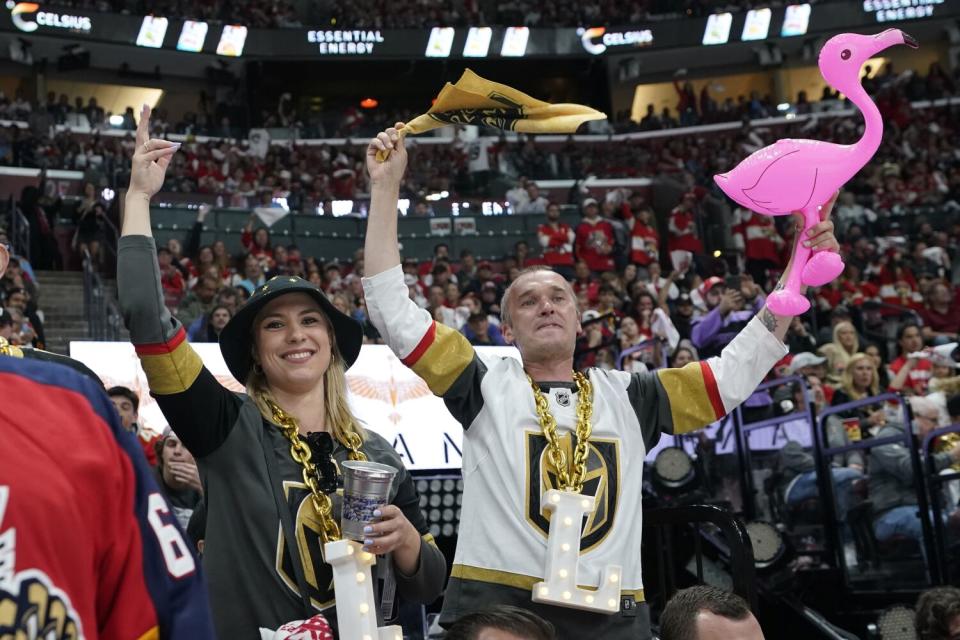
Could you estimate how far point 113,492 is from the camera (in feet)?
3.94

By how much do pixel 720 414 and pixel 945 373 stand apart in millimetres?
4429

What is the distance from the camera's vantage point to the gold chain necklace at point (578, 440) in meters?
2.64

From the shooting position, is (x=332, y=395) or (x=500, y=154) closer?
(x=332, y=395)

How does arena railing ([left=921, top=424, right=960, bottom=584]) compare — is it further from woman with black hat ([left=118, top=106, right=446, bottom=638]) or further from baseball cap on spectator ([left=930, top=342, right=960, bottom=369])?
woman with black hat ([left=118, top=106, right=446, bottom=638])

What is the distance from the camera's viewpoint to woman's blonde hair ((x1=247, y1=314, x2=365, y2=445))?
2531mm

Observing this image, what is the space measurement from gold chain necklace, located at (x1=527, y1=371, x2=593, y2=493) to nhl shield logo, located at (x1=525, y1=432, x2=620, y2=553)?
0.02m

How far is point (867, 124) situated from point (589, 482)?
122 centimetres

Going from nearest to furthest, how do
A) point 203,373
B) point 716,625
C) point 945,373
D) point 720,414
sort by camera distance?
point 716,625
point 203,373
point 720,414
point 945,373

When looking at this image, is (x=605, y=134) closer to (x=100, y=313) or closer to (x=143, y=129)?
(x=100, y=313)

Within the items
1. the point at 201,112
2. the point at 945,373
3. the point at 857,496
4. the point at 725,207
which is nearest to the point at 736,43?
the point at 725,207

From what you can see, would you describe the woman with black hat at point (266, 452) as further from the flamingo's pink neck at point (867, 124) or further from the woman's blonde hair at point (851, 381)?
the woman's blonde hair at point (851, 381)

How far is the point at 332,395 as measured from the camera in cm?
260

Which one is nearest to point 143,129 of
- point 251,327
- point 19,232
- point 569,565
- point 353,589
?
point 251,327

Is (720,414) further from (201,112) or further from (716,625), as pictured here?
(201,112)
